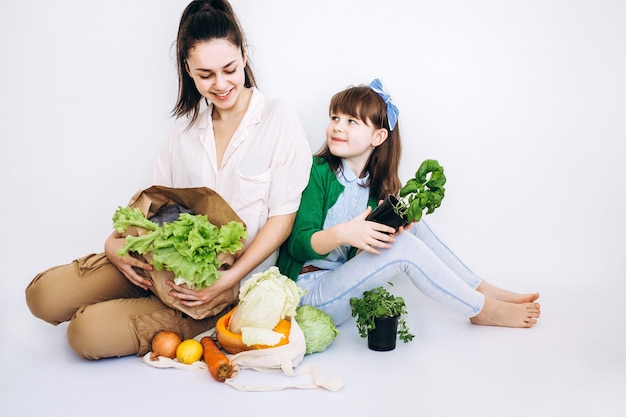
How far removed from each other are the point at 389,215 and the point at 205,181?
965 mm

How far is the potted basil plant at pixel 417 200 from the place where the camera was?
2926 mm

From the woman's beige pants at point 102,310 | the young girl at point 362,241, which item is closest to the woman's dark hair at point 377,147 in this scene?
the young girl at point 362,241

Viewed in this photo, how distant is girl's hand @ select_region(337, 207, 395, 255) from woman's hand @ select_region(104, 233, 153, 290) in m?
0.96

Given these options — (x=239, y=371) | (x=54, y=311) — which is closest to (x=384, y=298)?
(x=239, y=371)

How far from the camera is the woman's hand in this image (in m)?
3.07

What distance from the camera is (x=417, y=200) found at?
9.59 ft

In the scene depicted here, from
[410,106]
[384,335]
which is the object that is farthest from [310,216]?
[410,106]

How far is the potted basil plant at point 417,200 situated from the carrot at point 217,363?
36.8 inches

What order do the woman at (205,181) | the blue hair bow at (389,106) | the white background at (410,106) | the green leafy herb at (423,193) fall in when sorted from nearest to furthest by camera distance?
the green leafy herb at (423,193)
the woman at (205,181)
the blue hair bow at (389,106)
the white background at (410,106)

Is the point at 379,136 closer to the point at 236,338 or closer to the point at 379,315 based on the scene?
the point at 379,315

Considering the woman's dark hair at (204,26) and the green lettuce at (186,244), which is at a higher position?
the woman's dark hair at (204,26)

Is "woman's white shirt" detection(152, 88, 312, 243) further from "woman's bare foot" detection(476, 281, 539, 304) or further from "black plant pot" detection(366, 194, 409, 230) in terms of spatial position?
"woman's bare foot" detection(476, 281, 539, 304)

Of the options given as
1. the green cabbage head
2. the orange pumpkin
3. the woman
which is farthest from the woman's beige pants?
the green cabbage head

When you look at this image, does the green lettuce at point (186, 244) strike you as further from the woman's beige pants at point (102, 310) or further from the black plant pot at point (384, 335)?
the black plant pot at point (384, 335)
